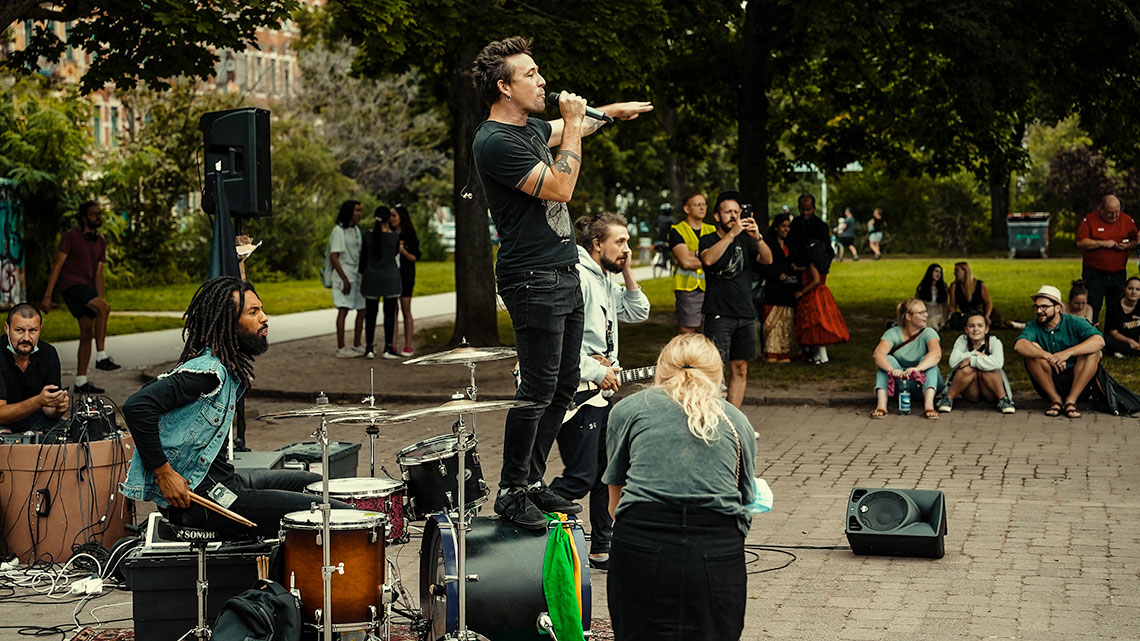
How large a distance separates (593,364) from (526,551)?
4.35ft

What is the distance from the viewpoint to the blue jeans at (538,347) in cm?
595

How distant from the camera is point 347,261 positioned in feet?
59.2

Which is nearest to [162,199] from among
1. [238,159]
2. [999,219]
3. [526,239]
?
[238,159]

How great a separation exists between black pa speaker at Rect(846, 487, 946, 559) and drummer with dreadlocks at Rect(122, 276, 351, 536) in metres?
3.30

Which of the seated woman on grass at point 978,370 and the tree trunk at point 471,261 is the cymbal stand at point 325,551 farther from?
the tree trunk at point 471,261

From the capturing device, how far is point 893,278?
1293 inches

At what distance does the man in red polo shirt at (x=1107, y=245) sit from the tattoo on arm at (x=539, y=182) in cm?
1146

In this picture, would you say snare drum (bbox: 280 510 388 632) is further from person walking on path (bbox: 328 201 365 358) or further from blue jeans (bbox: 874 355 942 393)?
person walking on path (bbox: 328 201 365 358)

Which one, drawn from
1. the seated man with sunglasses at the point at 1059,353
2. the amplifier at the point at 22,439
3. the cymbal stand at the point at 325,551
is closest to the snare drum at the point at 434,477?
the cymbal stand at the point at 325,551

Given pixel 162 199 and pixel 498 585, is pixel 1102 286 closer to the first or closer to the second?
pixel 498 585

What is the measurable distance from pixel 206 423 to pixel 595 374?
1867 mm

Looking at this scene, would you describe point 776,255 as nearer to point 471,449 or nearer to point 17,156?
point 471,449

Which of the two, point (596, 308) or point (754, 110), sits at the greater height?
point (754, 110)

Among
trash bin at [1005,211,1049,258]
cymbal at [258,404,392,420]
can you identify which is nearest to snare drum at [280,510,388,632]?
cymbal at [258,404,392,420]
